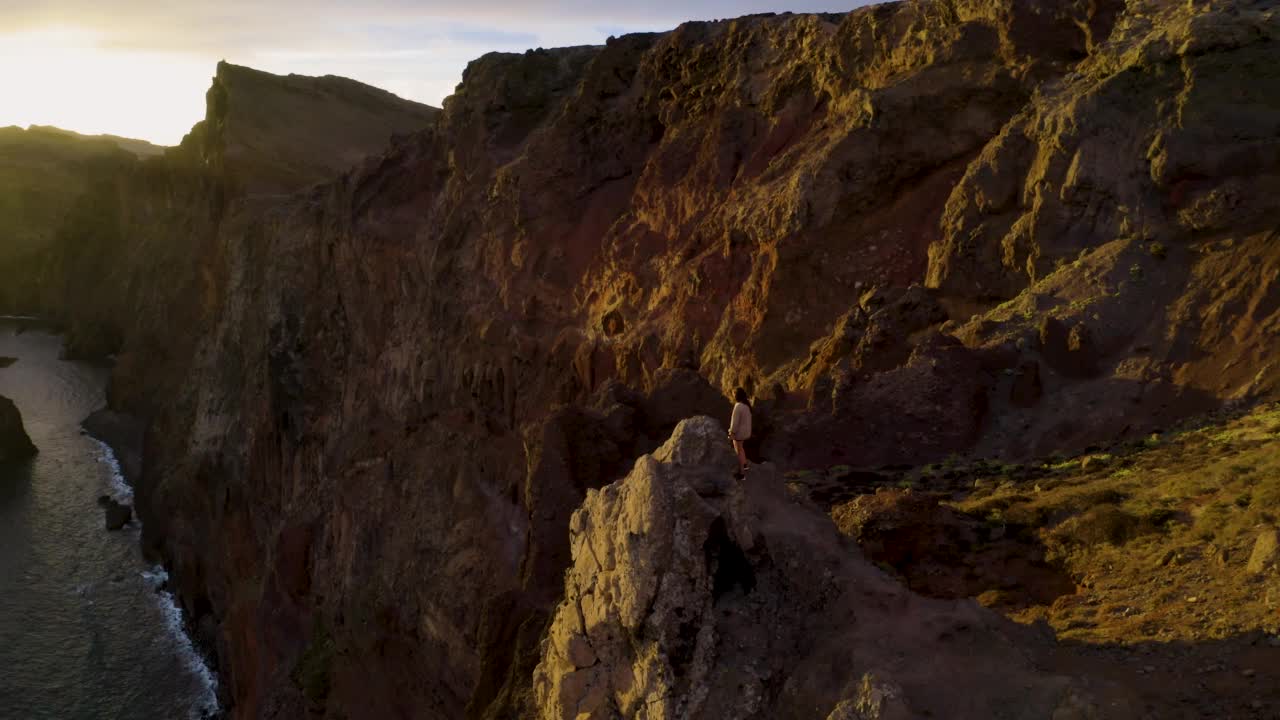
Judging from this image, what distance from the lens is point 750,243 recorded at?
2778 cm

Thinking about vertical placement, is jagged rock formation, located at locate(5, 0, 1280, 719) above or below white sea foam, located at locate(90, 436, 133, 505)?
above

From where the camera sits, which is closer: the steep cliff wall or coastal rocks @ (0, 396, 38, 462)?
the steep cliff wall

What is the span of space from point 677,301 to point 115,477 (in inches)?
2160

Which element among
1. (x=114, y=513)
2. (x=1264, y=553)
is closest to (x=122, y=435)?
(x=114, y=513)

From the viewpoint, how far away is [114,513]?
196 ft

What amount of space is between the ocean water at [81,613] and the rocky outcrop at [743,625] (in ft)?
127

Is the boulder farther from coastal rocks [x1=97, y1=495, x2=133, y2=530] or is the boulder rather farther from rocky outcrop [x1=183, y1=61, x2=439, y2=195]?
coastal rocks [x1=97, y1=495, x2=133, y2=530]

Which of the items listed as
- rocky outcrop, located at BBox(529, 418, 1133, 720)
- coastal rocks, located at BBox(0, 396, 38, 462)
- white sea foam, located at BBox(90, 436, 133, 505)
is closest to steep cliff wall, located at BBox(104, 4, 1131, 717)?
rocky outcrop, located at BBox(529, 418, 1133, 720)

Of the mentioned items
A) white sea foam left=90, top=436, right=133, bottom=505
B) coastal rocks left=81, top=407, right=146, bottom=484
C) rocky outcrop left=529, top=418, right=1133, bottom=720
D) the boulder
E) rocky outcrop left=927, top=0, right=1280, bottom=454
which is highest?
rocky outcrop left=927, top=0, right=1280, bottom=454

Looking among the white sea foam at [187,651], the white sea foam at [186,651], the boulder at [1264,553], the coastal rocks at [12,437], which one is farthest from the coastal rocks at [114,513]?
the boulder at [1264,553]

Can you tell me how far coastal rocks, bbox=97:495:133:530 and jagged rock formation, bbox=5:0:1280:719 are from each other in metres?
8.29

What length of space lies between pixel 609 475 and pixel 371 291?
82.6ft

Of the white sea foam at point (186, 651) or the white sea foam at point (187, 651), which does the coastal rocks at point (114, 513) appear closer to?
the white sea foam at point (186, 651)

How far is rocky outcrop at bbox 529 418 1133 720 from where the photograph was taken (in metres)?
8.84
